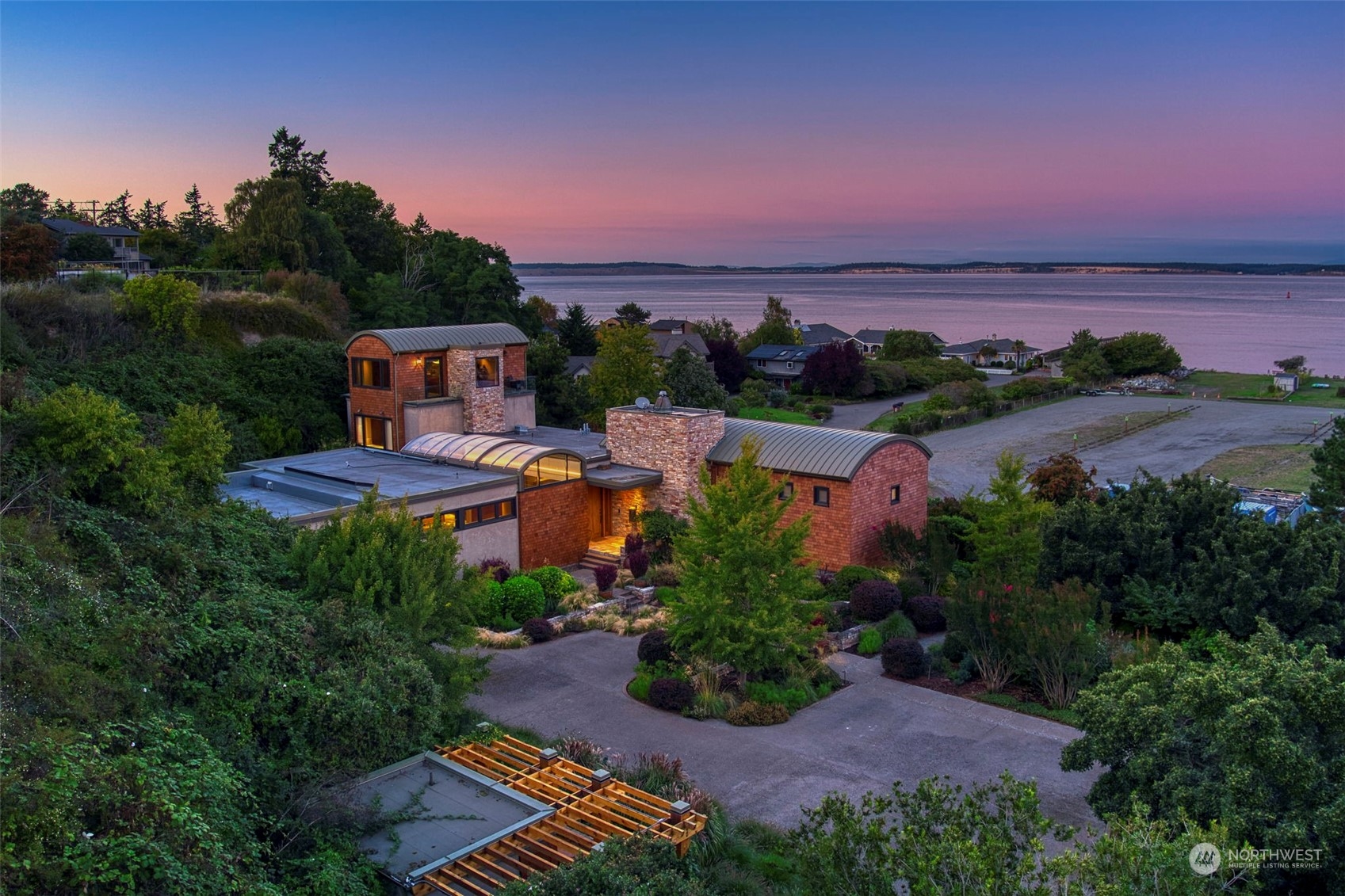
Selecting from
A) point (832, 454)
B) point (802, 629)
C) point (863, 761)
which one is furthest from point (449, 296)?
point (863, 761)

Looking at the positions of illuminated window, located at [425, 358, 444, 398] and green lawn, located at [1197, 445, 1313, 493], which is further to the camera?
green lawn, located at [1197, 445, 1313, 493]

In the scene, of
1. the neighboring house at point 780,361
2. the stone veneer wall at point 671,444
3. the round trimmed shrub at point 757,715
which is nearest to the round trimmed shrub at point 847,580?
the stone veneer wall at point 671,444

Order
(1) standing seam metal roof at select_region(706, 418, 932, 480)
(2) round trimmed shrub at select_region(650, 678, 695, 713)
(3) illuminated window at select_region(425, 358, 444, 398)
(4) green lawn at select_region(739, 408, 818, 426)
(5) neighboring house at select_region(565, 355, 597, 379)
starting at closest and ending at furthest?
(2) round trimmed shrub at select_region(650, 678, 695, 713) < (1) standing seam metal roof at select_region(706, 418, 932, 480) < (3) illuminated window at select_region(425, 358, 444, 398) < (4) green lawn at select_region(739, 408, 818, 426) < (5) neighboring house at select_region(565, 355, 597, 379)

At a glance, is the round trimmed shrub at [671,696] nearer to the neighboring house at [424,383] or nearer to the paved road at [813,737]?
the paved road at [813,737]

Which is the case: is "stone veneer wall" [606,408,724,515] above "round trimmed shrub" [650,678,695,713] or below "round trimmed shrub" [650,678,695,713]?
above

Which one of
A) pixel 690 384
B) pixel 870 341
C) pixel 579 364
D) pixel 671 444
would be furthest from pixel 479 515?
pixel 870 341

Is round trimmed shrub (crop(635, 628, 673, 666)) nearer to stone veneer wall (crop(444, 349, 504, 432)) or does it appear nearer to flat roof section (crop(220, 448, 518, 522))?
flat roof section (crop(220, 448, 518, 522))

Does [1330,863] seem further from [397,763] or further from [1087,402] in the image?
[1087,402]

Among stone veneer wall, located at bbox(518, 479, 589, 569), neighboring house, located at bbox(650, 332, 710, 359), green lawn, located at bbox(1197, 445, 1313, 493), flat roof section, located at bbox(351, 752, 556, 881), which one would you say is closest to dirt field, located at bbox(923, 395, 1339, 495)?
green lawn, located at bbox(1197, 445, 1313, 493)
